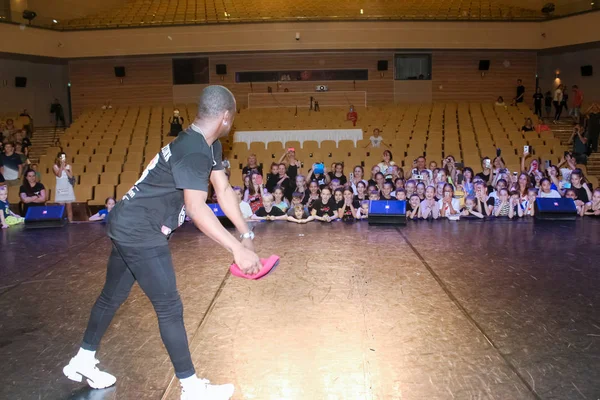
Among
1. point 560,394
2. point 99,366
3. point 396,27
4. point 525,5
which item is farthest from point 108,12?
point 560,394

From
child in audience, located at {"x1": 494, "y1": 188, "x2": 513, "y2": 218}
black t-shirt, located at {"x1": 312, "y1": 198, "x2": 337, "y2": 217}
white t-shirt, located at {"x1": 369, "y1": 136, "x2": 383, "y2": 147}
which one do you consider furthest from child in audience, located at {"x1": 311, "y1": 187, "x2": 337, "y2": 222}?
white t-shirt, located at {"x1": 369, "y1": 136, "x2": 383, "y2": 147}

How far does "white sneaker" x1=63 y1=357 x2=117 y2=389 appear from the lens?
3.07 meters

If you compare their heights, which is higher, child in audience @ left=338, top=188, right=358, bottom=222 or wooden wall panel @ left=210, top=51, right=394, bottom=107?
wooden wall panel @ left=210, top=51, right=394, bottom=107

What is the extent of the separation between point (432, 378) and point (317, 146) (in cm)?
1010

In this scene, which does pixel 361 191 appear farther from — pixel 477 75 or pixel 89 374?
pixel 477 75

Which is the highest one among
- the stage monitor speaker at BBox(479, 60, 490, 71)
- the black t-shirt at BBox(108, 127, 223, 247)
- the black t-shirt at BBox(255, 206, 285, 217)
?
the stage monitor speaker at BBox(479, 60, 490, 71)

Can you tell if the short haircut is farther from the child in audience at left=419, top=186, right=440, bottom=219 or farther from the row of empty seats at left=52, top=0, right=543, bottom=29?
the row of empty seats at left=52, top=0, right=543, bottom=29

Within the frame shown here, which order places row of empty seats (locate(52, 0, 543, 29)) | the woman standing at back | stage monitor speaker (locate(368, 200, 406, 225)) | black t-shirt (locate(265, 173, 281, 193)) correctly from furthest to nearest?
row of empty seats (locate(52, 0, 543, 29)) → black t-shirt (locate(265, 173, 281, 193)) → the woman standing at back → stage monitor speaker (locate(368, 200, 406, 225))

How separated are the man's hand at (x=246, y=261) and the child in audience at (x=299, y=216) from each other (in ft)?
20.4

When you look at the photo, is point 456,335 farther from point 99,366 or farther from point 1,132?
point 1,132

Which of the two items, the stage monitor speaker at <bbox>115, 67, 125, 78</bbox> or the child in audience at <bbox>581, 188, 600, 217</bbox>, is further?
the stage monitor speaker at <bbox>115, 67, 125, 78</bbox>

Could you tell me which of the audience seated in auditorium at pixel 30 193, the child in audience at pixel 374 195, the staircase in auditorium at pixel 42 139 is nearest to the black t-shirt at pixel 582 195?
the child in audience at pixel 374 195

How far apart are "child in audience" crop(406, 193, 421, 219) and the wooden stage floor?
202cm

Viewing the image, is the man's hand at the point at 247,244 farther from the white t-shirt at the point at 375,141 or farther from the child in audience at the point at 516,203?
the white t-shirt at the point at 375,141
